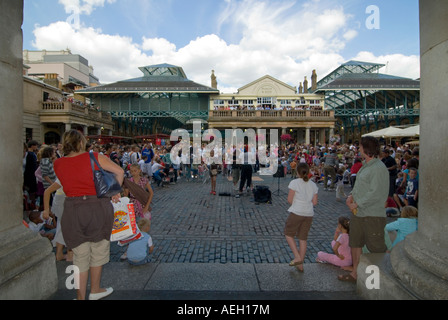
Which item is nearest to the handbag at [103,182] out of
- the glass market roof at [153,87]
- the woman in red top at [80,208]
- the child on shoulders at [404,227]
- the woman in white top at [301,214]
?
the woman in red top at [80,208]

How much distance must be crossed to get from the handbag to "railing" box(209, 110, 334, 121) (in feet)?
95.2

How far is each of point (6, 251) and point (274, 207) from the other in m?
6.86

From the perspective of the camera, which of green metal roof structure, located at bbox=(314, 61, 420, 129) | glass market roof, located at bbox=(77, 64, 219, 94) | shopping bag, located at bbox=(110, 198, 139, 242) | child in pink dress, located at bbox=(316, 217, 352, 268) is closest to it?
shopping bag, located at bbox=(110, 198, 139, 242)

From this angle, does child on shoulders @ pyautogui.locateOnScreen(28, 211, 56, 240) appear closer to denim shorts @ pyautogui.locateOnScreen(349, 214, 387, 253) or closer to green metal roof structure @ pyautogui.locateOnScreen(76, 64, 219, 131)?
denim shorts @ pyautogui.locateOnScreen(349, 214, 387, 253)

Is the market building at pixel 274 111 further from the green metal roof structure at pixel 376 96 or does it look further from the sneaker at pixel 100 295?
the sneaker at pixel 100 295

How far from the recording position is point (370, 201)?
310cm

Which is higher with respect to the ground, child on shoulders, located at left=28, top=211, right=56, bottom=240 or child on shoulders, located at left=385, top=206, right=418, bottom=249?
child on shoulders, located at left=385, top=206, right=418, bottom=249

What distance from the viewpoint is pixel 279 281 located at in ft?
11.2

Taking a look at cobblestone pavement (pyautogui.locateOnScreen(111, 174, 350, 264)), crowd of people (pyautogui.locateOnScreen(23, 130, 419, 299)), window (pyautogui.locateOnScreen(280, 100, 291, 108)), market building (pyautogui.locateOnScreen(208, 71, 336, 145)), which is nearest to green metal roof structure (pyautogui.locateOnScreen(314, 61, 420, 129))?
market building (pyautogui.locateOnScreen(208, 71, 336, 145))

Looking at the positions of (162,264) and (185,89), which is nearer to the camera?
(162,264)

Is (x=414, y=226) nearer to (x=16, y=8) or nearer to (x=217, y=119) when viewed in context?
(x=16, y=8)

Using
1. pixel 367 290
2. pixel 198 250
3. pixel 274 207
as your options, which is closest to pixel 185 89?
pixel 274 207

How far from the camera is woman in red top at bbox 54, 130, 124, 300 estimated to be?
8.59 ft

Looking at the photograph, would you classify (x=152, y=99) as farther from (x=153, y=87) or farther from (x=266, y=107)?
(x=266, y=107)
